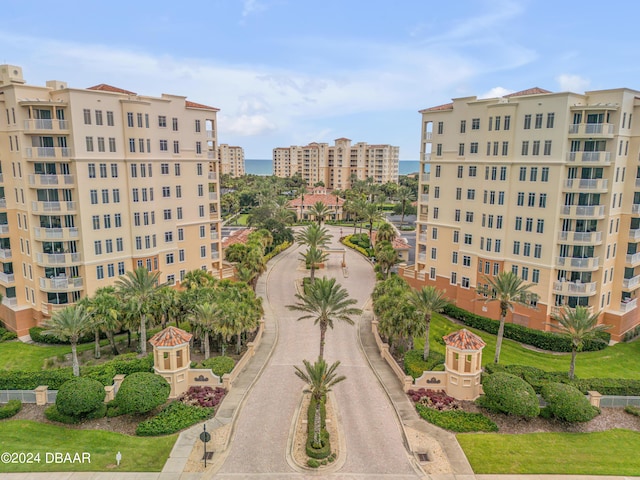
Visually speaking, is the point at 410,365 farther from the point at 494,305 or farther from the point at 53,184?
the point at 53,184

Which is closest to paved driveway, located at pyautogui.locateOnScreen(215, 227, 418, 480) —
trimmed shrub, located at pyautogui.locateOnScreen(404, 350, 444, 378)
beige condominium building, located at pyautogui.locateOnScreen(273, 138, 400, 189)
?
trimmed shrub, located at pyautogui.locateOnScreen(404, 350, 444, 378)

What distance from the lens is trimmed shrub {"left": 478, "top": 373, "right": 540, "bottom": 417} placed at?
3281 centimetres

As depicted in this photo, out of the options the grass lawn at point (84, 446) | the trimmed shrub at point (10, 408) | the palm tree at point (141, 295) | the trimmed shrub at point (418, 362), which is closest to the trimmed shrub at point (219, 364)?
the palm tree at point (141, 295)

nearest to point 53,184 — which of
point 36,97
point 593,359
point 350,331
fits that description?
point 36,97

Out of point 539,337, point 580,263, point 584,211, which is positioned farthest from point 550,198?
point 539,337

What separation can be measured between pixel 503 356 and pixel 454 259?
1431 cm

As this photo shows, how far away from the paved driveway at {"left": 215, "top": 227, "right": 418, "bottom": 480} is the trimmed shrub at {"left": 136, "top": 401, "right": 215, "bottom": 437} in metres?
2.90

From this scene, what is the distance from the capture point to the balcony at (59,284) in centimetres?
4788

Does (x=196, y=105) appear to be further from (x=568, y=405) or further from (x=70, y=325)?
(x=568, y=405)

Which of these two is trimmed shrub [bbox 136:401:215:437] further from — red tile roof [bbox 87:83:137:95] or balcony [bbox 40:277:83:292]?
red tile roof [bbox 87:83:137:95]

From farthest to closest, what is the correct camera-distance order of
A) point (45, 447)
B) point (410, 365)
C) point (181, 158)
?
point (181, 158), point (410, 365), point (45, 447)

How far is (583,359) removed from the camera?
1780 inches

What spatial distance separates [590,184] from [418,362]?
2457 centimetres

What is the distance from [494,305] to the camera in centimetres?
5234
